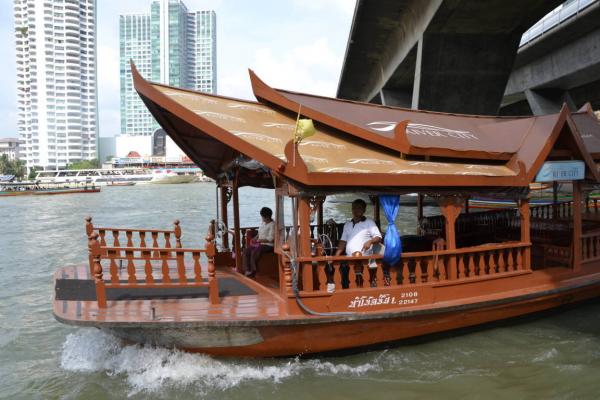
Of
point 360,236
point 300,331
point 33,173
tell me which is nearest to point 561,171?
point 360,236

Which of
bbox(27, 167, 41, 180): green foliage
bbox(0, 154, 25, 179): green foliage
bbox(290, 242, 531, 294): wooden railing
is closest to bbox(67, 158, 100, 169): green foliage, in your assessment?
bbox(27, 167, 41, 180): green foliage

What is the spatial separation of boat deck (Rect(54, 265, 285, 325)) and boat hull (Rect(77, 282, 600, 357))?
0.12 m

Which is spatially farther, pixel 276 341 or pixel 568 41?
pixel 568 41

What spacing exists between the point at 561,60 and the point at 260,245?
596 inches

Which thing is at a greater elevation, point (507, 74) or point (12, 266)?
point (507, 74)

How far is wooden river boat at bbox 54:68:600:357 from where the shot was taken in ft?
16.1

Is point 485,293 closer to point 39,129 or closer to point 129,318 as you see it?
point 129,318

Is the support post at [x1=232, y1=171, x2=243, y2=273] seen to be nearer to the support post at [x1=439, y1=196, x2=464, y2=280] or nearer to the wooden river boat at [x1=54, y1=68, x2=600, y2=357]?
the wooden river boat at [x1=54, y1=68, x2=600, y2=357]

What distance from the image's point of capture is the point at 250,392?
4836 millimetres

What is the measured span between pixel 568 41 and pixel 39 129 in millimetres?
106200

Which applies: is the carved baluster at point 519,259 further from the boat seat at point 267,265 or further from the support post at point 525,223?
the boat seat at point 267,265

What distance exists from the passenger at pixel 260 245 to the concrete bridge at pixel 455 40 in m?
9.12

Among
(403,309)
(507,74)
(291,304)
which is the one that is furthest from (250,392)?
(507,74)

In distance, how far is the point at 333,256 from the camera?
531 cm
